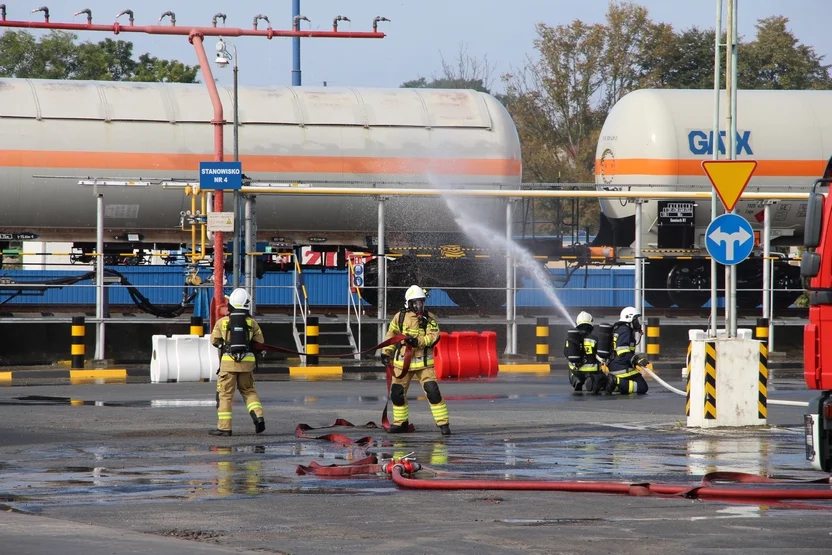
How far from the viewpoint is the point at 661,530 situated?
298 inches

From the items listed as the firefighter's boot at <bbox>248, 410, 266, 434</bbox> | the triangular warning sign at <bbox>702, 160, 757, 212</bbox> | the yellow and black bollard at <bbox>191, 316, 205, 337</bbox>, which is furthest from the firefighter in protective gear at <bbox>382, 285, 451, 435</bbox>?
the yellow and black bollard at <bbox>191, 316, 205, 337</bbox>

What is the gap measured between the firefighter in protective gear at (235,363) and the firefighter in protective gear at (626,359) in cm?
584

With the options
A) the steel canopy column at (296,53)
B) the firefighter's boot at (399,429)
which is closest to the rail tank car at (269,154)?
the firefighter's boot at (399,429)

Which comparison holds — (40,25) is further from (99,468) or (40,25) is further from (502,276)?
(99,468)

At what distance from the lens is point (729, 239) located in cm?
1337

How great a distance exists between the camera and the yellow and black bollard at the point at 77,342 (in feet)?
66.1

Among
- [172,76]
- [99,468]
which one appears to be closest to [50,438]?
[99,468]

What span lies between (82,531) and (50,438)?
17.7 feet

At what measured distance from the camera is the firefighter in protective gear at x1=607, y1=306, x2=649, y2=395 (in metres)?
17.0

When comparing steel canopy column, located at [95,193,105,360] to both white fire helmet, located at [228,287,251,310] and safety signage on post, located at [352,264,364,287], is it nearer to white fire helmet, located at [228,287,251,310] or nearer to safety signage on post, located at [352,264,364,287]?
safety signage on post, located at [352,264,364,287]

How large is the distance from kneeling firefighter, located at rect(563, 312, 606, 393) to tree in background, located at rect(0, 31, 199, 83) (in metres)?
35.4

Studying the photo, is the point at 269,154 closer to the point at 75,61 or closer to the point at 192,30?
the point at 192,30

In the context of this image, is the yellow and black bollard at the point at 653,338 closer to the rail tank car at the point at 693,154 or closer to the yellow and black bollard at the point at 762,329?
the yellow and black bollard at the point at 762,329

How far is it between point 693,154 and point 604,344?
8462mm
